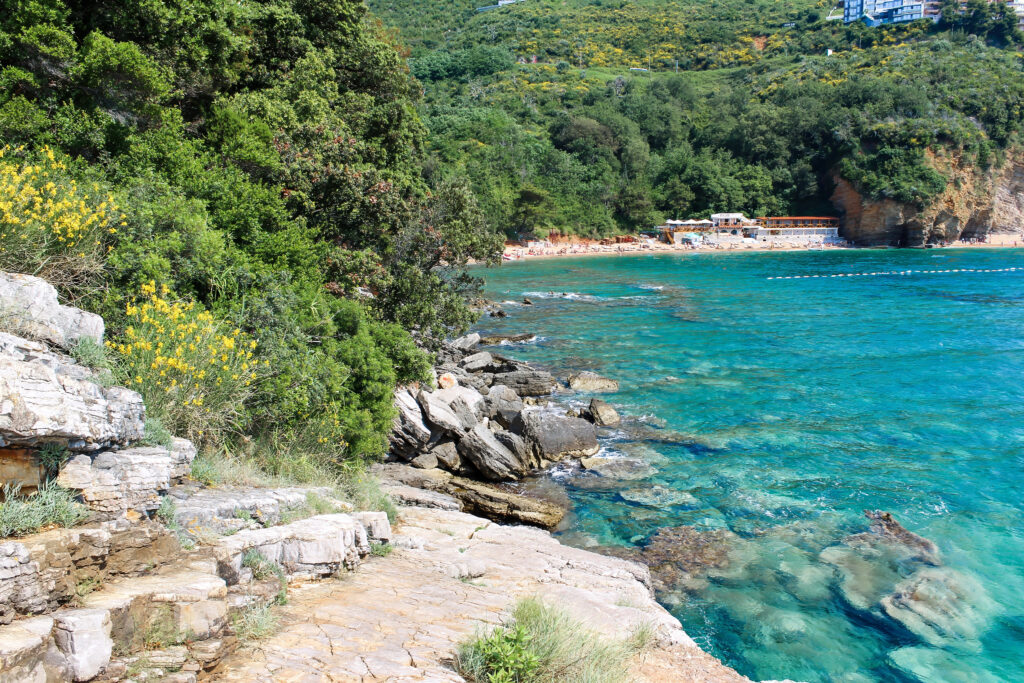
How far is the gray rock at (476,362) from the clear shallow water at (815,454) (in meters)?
3.06

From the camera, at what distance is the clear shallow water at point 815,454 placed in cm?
1021

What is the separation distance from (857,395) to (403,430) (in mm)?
15556

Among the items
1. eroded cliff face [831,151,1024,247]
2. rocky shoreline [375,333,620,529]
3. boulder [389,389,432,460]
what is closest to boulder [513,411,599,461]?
rocky shoreline [375,333,620,529]

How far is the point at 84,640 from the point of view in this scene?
4.52 metres

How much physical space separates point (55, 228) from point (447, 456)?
9.48 meters

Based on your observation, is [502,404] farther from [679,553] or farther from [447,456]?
[679,553]

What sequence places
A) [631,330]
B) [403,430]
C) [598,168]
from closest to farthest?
[403,430], [631,330], [598,168]

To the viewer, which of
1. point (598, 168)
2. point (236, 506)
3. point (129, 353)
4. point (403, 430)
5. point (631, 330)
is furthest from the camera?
point (598, 168)

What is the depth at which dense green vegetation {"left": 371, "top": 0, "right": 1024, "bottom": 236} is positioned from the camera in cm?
8512

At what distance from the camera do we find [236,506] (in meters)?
6.93

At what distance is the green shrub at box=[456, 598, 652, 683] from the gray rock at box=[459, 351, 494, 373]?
57.1 ft

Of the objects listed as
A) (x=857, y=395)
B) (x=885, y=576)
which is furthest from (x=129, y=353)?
(x=857, y=395)

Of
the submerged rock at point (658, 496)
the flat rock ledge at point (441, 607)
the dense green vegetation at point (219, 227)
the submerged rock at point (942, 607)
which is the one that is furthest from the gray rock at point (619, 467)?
the submerged rock at point (942, 607)

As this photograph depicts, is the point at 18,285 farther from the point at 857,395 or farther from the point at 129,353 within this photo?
the point at 857,395
